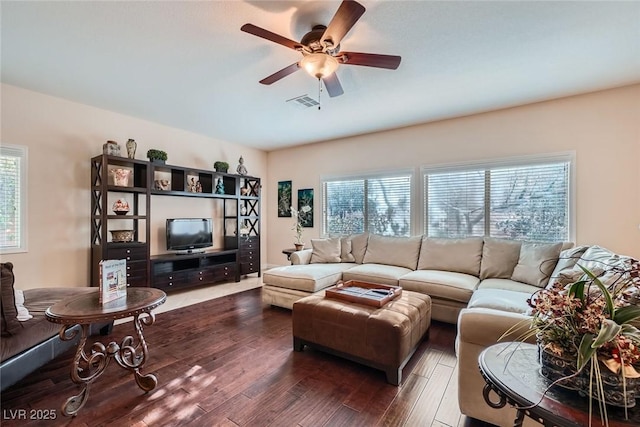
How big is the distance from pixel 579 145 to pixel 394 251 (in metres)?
2.62

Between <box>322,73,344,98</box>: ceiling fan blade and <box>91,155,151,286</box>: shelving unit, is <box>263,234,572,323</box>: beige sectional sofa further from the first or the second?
<box>322,73,344,98</box>: ceiling fan blade

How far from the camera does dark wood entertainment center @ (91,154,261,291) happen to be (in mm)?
3773

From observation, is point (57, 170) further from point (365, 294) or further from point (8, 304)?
point (365, 294)

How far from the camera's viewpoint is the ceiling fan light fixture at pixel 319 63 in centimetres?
218

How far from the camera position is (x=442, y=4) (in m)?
2.01

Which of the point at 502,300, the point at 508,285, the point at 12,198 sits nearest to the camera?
the point at 502,300

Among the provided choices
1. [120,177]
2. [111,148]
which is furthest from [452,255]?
[111,148]

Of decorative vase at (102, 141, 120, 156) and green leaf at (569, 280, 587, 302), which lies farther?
decorative vase at (102, 141, 120, 156)

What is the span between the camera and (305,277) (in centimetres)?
354

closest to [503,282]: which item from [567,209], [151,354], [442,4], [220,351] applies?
[567,209]

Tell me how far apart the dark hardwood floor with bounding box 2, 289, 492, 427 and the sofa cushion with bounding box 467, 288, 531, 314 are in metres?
0.56

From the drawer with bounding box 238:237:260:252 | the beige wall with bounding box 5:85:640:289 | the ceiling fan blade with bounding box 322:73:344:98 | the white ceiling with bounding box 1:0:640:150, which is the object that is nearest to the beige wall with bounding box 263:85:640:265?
the beige wall with bounding box 5:85:640:289

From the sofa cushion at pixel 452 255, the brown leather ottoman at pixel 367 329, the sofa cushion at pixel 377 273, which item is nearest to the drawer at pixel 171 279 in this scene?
the sofa cushion at pixel 377 273

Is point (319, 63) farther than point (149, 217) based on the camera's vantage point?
No
